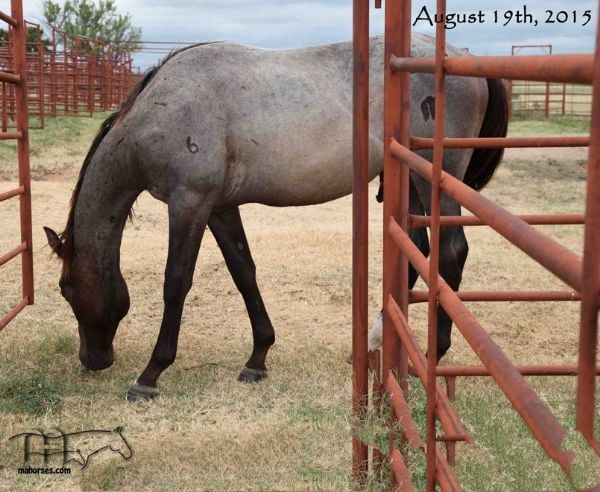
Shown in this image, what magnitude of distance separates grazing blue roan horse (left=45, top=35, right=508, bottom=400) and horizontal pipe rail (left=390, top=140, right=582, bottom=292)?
2.54 metres

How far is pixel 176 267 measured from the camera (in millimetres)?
4039

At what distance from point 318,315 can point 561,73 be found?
4.44m

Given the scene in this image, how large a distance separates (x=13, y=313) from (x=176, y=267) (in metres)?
1.05

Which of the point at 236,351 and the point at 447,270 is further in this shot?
the point at 236,351

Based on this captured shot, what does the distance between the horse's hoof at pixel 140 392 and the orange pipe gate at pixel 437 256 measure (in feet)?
4.89

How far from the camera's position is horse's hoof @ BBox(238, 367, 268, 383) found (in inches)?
169

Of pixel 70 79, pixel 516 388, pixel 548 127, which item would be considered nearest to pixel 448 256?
pixel 516 388

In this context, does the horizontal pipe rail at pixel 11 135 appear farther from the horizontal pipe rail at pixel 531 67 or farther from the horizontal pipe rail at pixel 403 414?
the horizontal pipe rail at pixel 531 67

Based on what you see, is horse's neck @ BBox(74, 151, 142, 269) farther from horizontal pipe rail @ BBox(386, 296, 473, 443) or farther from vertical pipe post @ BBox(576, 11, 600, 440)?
vertical pipe post @ BBox(576, 11, 600, 440)

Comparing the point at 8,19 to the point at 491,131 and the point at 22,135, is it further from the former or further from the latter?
the point at 491,131

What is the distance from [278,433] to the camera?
3398mm

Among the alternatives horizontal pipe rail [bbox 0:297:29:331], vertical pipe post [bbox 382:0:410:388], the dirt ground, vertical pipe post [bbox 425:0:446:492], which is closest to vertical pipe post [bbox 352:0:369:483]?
vertical pipe post [bbox 382:0:410:388]

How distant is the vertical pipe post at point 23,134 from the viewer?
461cm

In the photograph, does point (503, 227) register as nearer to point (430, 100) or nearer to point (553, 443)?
point (553, 443)
